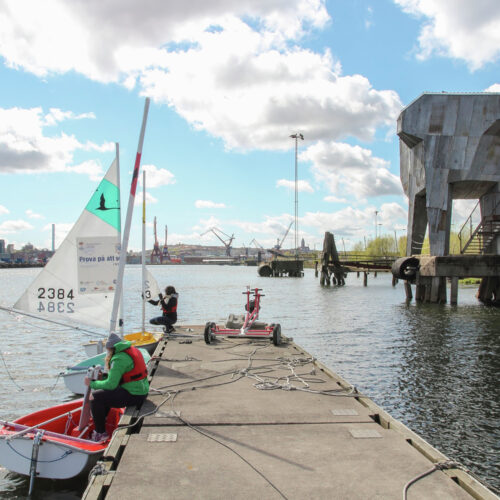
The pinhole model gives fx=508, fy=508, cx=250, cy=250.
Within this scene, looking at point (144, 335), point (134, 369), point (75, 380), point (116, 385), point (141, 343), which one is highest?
point (134, 369)

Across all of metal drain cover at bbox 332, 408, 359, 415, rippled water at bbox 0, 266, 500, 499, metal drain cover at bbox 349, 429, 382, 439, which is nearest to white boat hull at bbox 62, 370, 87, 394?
rippled water at bbox 0, 266, 500, 499

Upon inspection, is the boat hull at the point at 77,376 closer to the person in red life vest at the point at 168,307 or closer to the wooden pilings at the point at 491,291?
the person in red life vest at the point at 168,307

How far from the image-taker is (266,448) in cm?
738

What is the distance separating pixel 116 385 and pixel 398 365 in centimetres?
1290

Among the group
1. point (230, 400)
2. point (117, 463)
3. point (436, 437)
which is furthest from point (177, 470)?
point (436, 437)

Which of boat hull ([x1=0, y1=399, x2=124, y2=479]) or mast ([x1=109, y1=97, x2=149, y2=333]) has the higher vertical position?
mast ([x1=109, y1=97, x2=149, y2=333])

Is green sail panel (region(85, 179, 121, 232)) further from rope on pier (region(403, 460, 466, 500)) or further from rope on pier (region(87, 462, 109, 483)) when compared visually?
rope on pier (region(403, 460, 466, 500))

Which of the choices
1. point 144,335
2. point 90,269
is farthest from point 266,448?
point 144,335

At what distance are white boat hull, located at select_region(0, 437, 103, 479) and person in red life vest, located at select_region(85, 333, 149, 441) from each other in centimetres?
73

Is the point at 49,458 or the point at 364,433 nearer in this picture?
the point at 364,433

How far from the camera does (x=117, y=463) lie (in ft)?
22.7

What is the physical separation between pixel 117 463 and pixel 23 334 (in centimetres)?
2321

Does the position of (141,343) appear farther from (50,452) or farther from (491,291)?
(491,291)

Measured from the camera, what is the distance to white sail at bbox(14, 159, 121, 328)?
12.8 metres
